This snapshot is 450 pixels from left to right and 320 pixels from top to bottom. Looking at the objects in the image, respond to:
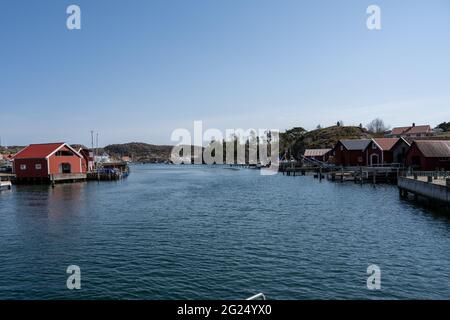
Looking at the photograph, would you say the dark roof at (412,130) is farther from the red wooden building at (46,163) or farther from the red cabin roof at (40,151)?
the red cabin roof at (40,151)

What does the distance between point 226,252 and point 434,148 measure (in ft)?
175

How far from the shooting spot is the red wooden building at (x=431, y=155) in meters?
60.1

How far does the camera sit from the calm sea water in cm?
1623

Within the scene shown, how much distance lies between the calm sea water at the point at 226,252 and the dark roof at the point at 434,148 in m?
26.6

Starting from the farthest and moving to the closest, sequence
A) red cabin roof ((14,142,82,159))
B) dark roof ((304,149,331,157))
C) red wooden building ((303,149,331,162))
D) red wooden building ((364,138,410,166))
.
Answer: dark roof ((304,149,331,157)), red wooden building ((303,149,331,162)), red cabin roof ((14,142,82,159)), red wooden building ((364,138,410,166))

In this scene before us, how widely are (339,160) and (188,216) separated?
215ft

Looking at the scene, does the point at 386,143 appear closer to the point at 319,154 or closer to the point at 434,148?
the point at 434,148

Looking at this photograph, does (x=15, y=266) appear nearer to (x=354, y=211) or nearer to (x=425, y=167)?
(x=354, y=211)

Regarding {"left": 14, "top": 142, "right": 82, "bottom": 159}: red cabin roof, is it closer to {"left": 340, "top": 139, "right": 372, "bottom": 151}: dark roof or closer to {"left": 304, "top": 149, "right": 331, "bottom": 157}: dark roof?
{"left": 340, "top": 139, "right": 372, "bottom": 151}: dark roof

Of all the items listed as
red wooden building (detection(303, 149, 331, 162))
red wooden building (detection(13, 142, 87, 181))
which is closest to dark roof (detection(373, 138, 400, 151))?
red wooden building (detection(303, 149, 331, 162))

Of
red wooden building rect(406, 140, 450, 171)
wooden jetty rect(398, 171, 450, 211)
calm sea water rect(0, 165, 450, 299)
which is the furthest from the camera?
red wooden building rect(406, 140, 450, 171)

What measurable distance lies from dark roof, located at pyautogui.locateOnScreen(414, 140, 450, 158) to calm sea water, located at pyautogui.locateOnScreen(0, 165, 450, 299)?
1046 inches

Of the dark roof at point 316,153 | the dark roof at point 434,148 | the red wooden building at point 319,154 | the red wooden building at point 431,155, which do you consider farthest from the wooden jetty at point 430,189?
the dark roof at point 316,153
